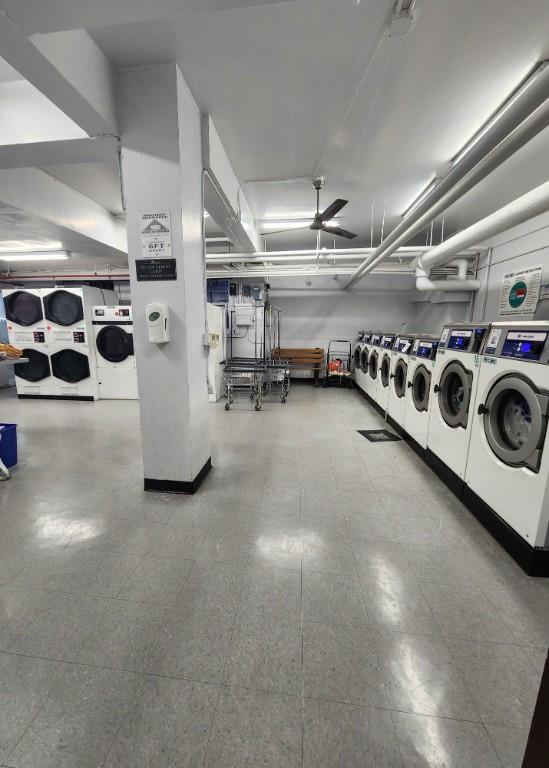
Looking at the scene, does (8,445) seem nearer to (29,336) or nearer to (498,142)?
(29,336)

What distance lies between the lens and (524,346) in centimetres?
177

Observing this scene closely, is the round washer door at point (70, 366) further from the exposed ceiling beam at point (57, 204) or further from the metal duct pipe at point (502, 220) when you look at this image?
the metal duct pipe at point (502, 220)

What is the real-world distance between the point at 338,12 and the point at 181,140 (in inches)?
44.8

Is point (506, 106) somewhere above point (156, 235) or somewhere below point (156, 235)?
above

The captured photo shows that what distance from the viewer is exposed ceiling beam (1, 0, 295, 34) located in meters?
1.28

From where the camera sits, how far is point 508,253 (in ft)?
15.6

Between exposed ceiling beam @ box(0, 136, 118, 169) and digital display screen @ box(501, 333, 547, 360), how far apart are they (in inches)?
118

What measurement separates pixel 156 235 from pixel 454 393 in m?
2.71

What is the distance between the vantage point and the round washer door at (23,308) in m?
5.37

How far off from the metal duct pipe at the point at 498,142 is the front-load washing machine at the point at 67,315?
206 inches

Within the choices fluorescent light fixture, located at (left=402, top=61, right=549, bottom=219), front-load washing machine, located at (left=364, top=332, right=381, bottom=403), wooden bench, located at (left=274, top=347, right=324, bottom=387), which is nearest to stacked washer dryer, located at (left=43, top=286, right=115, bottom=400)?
wooden bench, located at (left=274, top=347, right=324, bottom=387)

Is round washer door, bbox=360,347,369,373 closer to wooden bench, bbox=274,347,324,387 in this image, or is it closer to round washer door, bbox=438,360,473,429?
wooden bench, bbox=274,347,324,387

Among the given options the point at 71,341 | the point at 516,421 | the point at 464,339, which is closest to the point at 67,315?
the point at 71,341

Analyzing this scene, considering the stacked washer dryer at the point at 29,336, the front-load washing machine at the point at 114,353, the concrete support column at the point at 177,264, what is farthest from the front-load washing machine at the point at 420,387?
the stacked washer dryer at the point at 29,336
